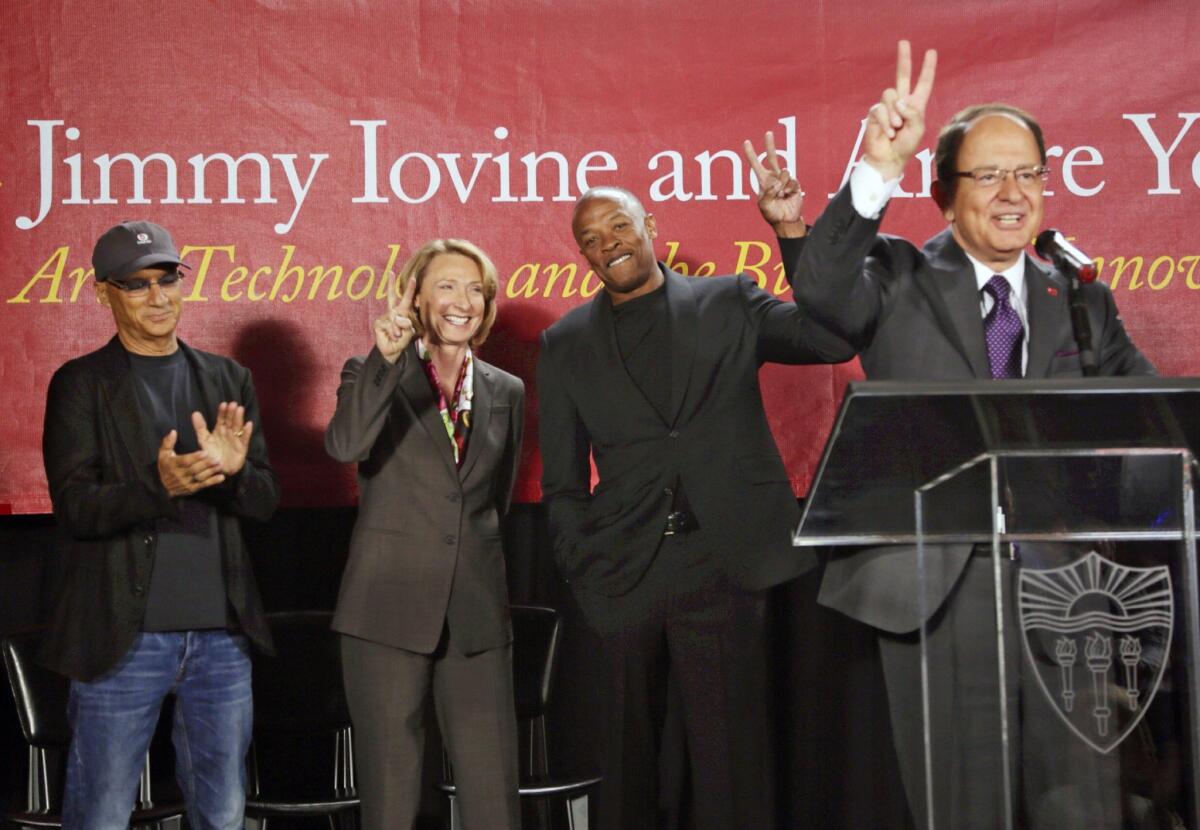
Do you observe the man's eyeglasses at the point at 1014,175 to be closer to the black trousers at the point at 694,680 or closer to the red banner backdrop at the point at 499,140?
the black trousers at the point at 694,680

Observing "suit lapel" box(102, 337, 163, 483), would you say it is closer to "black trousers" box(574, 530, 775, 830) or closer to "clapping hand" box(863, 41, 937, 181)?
"black trousers" box(574, 530, 775, 830)

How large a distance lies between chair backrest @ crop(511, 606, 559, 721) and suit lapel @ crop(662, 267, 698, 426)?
857mm

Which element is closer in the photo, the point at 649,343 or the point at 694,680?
the point at 694,680

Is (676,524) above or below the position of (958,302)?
below

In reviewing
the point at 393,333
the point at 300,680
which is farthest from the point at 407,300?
the point at 300,680

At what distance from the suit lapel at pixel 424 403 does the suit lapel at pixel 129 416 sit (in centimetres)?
59

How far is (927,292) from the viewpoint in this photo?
2.58 meters

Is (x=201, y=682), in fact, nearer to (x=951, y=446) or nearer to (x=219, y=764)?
(x=219, y=764)

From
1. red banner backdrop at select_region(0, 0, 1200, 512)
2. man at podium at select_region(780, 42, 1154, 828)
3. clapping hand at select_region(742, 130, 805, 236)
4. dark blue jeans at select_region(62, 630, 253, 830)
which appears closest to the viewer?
man at podium at select_region(780, 42, 1154, 828)

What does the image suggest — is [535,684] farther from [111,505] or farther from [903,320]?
[903,320]

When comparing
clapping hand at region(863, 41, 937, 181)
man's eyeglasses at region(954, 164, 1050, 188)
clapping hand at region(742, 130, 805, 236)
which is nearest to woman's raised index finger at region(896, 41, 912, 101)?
clapping hand at region(863, 41, 937, 181)

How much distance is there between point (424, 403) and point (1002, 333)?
4.43 ft

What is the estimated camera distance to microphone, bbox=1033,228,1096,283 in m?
2.15

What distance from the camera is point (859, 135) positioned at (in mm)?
3828
